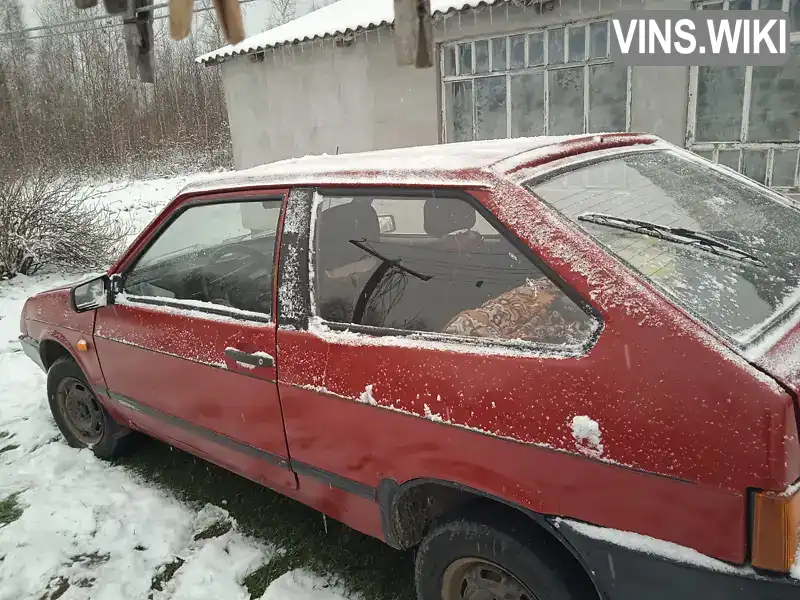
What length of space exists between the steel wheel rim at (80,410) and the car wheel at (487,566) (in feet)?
8.19

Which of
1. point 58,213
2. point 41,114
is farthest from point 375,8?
point 41,114

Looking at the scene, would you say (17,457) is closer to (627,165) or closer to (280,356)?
(280,356)

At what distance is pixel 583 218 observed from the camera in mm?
1761

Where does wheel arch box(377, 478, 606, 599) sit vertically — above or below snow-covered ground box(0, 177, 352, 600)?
above

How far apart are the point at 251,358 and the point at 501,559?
1.19 m

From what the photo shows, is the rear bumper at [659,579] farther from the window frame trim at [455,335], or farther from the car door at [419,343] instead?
the window frame trim at [455,335]

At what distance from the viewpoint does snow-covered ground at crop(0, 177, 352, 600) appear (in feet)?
8.39

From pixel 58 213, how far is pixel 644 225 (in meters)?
8.90

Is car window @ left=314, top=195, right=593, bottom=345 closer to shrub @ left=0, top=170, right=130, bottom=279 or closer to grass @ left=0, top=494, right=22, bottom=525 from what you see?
grass @ left=0, top=494, right=22, bottom=525

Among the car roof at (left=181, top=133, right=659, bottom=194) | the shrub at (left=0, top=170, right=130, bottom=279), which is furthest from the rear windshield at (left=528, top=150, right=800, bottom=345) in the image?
the shrub at (left=0, top=170, right=130, bottom=279)

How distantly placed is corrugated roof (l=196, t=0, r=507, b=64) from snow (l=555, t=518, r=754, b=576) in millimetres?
6615

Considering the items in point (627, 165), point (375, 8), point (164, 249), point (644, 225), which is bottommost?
point (164, 249)

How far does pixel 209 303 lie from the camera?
8.63ft

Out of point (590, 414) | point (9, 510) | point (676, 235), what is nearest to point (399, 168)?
point (676, 235)
